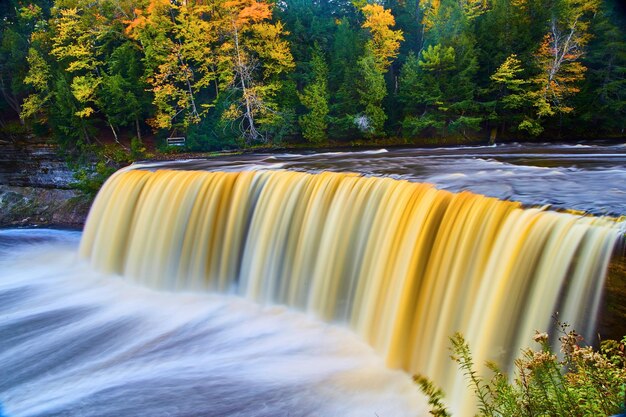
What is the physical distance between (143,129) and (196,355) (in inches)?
682

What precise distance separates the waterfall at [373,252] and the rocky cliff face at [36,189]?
4862 millimetres

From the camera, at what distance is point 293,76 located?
68.8 feet

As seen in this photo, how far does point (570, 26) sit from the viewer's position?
17.2 metres

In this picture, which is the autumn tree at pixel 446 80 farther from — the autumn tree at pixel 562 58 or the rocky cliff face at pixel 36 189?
the rocky cliff face at pixel 36 189

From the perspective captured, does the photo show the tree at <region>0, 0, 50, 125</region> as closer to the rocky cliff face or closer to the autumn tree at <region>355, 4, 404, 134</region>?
the rocky cliff face

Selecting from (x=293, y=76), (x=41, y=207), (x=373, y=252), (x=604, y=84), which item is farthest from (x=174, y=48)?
(x=604, y=84)

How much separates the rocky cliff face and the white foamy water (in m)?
7.21

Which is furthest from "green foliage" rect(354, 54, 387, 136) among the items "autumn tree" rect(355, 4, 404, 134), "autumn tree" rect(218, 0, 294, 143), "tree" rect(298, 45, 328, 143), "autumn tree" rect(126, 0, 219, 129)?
"autumn tree" rect(126, 0, 219, 129)

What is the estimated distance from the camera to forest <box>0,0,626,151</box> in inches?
715

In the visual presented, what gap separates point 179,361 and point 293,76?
1627 centimetres

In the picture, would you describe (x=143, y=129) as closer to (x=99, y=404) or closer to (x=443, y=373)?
(x=99, y=404)

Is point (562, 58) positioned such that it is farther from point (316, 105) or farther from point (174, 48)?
point (174, 48)

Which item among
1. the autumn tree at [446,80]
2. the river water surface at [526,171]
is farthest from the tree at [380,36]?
the river water surface at [526,171]

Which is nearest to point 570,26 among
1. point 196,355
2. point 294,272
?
point 294,272
